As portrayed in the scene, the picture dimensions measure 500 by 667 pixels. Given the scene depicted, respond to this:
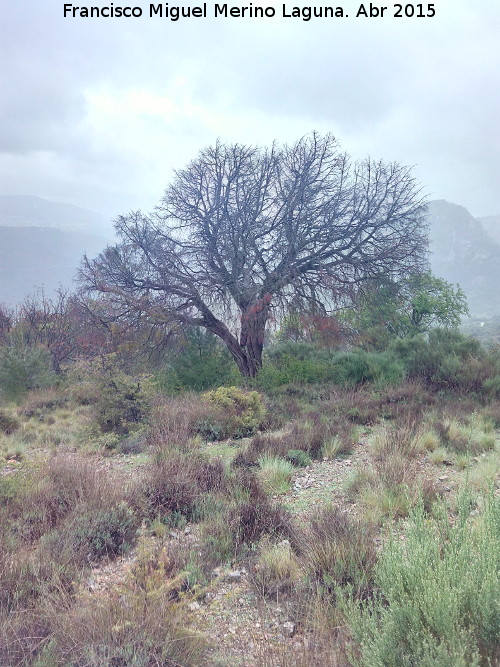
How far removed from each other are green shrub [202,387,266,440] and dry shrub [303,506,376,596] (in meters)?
4.54

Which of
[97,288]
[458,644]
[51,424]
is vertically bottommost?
[51,424]

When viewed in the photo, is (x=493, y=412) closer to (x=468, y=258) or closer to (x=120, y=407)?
(x=120, y=407)

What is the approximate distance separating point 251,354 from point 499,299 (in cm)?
14575

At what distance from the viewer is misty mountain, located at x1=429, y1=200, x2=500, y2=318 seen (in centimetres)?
14088

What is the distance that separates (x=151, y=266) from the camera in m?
14.2

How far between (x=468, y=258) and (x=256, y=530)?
17407 cm

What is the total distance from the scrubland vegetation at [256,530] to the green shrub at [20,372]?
5.04 metres

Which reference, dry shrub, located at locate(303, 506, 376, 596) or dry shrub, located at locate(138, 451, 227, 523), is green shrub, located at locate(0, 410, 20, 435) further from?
dry shrub, located at locate(303, 506, 376, 596)

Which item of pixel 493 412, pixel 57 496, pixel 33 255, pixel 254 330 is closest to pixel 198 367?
pixel 254 330

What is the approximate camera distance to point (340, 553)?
325 cm

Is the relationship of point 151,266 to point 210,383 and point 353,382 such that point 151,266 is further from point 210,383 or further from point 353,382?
point 353,382

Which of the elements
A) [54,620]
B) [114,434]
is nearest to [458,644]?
[54,620]

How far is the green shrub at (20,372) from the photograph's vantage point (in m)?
14.9

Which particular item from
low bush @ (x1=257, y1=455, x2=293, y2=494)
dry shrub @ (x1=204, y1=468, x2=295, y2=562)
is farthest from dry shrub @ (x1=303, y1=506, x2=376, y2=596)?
low bush @ (x1=257, y1=455, x2=293, y2=494)
